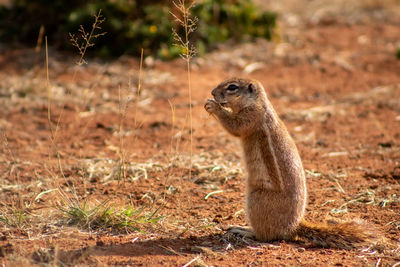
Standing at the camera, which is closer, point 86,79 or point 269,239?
point 269,239

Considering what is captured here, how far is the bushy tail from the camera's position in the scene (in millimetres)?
4227

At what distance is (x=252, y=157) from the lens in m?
4.57

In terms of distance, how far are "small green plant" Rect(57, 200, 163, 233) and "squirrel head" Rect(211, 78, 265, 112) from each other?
1.29 metres

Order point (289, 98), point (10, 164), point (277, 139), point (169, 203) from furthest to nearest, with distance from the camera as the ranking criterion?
point (289, 98) < point (10, 164) < point (169, 203) < point (277, 139)

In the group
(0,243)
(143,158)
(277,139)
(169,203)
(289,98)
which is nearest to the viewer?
(0,243)

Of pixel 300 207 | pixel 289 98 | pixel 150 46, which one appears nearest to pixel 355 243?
pixel 300 207

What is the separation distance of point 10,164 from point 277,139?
3.26 meters

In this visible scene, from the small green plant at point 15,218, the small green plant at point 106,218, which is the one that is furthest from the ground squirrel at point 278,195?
the small green plant at point 15,218

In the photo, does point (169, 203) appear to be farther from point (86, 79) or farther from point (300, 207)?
point (86, 79)

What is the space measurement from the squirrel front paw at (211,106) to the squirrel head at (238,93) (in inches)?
6.0

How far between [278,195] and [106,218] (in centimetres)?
153

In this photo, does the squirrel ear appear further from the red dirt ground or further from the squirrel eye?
the red dirt ground

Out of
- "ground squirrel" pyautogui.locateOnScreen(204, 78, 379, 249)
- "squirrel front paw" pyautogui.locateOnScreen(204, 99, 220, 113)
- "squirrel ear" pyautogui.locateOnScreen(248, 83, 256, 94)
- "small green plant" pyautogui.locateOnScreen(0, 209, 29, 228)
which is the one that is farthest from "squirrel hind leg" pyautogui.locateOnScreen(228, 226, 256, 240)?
"small green plant" pyautogui.locateOnScreen(0, 209, 29, 228)

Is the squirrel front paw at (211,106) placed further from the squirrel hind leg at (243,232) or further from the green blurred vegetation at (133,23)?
the green blurred vegetation at (133,23)
